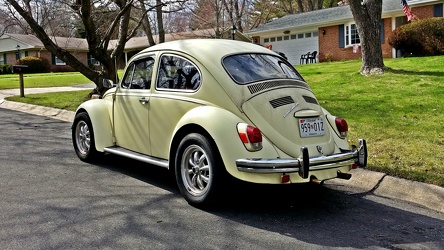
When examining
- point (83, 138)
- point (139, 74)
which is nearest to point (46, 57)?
point (83, 138)

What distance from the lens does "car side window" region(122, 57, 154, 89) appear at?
579 cm

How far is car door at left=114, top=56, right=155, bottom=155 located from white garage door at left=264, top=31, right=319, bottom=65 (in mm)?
23534

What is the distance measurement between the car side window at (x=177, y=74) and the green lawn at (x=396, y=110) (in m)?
2.71

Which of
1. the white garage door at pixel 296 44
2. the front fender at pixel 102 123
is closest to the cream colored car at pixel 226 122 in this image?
the front fender at pixel 102 123

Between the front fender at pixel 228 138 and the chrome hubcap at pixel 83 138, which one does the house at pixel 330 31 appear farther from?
the front fender at pixel 228 138

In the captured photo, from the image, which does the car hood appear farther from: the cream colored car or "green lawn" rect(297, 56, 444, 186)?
"green lawn" rect(297, 56, 444, 186)

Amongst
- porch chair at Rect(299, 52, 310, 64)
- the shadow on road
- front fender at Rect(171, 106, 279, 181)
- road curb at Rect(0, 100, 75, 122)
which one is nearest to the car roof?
front fender at Rect(171, 106, 279, 181)

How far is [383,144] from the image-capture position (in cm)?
671

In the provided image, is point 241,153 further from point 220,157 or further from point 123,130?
point 123,130

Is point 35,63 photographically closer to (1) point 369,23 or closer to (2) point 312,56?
(2) point 312,56

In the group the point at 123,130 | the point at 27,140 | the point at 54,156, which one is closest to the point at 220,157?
the point at 123,130

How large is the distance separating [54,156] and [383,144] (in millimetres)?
5260

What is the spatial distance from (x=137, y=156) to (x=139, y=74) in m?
1.17

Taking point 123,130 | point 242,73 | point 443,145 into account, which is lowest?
point 443,145
